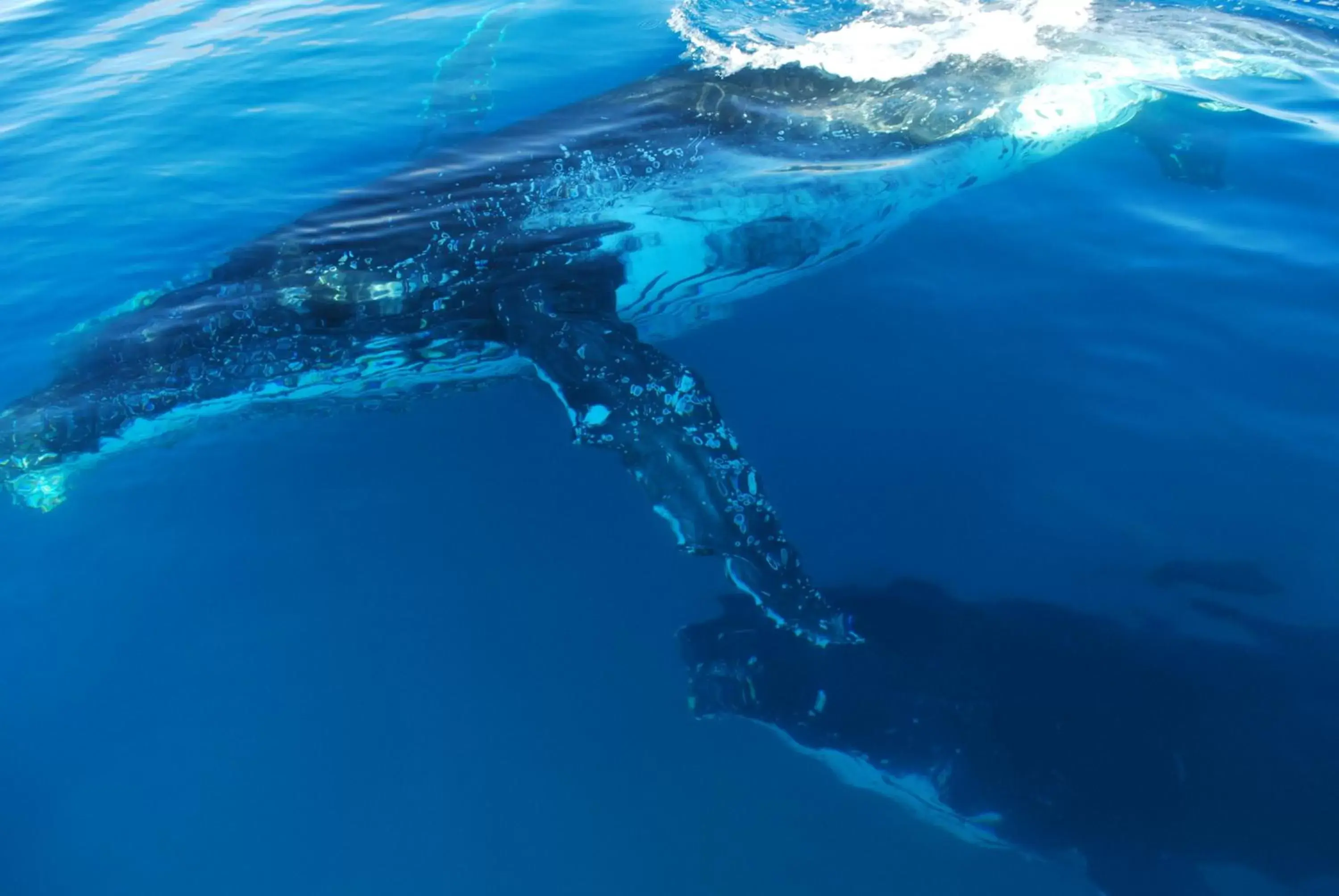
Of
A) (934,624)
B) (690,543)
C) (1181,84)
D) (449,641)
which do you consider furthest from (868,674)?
(1181,84)

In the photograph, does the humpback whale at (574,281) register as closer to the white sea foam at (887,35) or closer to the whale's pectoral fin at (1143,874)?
the white sea foam at (887,35)

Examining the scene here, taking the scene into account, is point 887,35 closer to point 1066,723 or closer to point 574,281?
point 574,281

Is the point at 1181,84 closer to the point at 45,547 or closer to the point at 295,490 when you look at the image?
the point at 295,490

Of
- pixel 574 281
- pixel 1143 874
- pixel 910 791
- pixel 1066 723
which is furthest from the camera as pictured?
pixel 574 281

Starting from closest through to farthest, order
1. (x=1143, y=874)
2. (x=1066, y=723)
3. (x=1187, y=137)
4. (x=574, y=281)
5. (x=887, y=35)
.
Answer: (x=1143, y=874)
(x=1066, y=723)
(x=574, y=281)
(x=1187, y=137)
(x=887, y=35)

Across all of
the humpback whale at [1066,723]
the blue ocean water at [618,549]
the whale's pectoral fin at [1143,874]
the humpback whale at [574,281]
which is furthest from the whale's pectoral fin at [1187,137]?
the whale's pectoral fin at [1143,874]

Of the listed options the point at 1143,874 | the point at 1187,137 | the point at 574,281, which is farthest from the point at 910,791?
the point at 1187,137

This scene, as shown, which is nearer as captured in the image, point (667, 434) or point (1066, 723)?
point (1066, 723)
